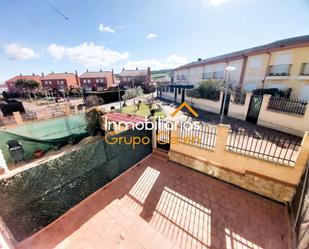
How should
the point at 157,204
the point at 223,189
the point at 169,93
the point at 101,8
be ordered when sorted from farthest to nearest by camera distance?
1. the point at 169,93
2. the point at 101,8
3. the point at 223,189
4. the point at 157,204

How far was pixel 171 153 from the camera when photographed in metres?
6.07

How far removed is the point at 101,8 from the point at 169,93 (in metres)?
15.6

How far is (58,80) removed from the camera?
45000 millimetres

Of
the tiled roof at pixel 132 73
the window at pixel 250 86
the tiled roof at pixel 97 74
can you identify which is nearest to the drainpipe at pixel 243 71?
the window at pixel 250 86

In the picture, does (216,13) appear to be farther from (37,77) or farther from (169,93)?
(37,77)

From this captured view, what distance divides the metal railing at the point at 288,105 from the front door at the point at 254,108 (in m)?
0.59

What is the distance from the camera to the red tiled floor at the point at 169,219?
10.1 ft

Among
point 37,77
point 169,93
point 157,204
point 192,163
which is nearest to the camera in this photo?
point 157,204

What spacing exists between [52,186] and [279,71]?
715 inches

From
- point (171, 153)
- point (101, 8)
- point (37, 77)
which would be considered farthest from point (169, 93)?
point (37, 77)

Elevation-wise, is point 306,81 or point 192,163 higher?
point 306,81

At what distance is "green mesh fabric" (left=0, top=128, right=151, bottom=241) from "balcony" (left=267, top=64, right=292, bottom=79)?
1573cm

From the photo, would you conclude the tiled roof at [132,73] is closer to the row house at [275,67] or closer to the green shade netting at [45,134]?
the row house at [275,67]

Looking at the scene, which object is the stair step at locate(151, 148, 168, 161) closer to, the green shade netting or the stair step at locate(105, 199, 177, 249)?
the stair step at locate(105, 199, 177, 249)
